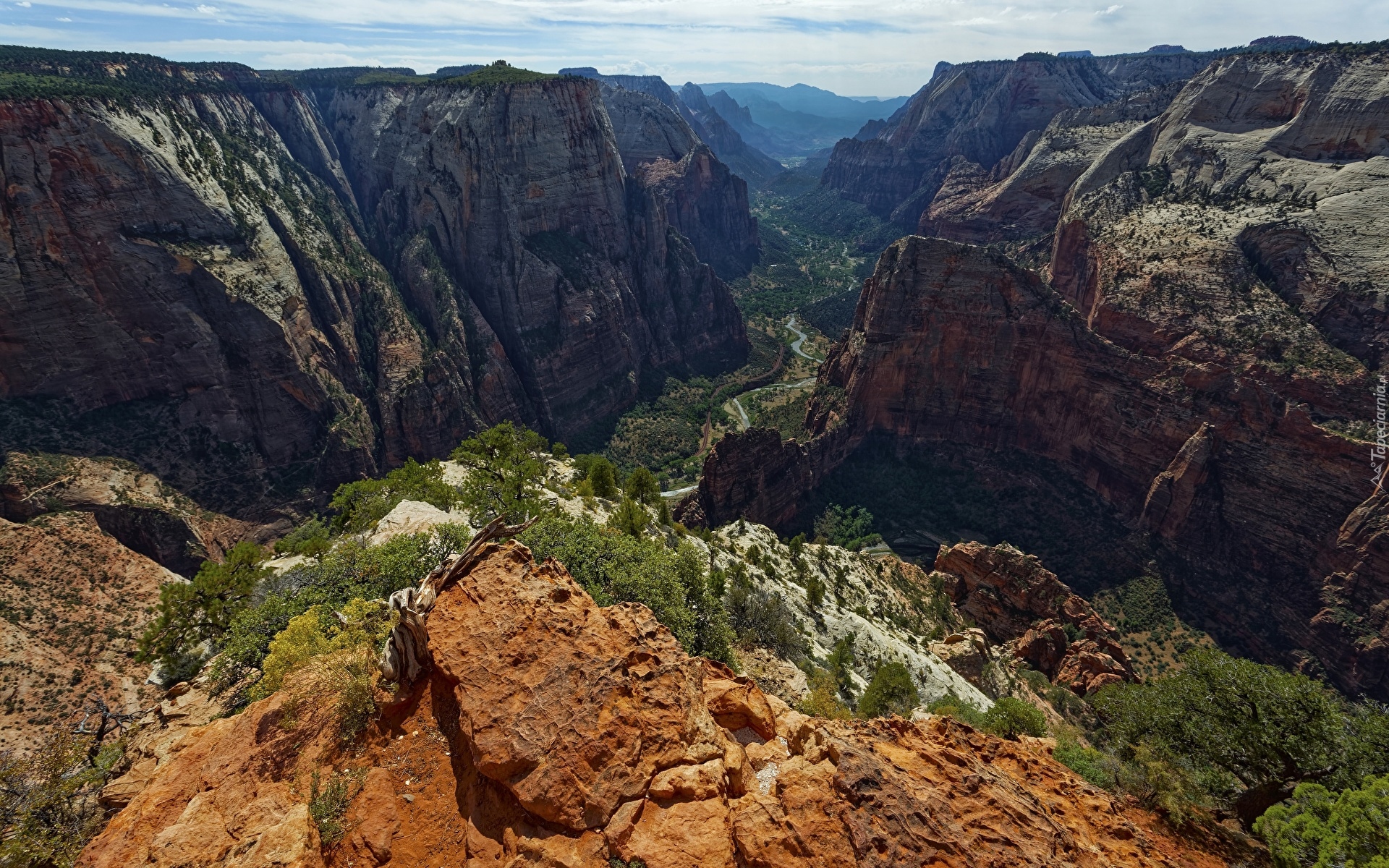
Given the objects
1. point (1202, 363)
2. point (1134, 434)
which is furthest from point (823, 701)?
point (1202, 363)

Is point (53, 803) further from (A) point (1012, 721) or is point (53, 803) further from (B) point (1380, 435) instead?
(B) point (1380, 435)

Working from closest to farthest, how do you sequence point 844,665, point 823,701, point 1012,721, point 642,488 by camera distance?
1. point 823,701
2. point 1012,721
3. point 844,665
4. point 642,488

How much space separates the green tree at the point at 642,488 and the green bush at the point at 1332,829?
46.2 m

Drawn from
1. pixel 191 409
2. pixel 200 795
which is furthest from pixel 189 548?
pixel 200 795

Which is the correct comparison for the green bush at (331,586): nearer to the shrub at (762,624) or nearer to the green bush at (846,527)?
the shrub at (762,624)

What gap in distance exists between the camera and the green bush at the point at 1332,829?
55.1 feet

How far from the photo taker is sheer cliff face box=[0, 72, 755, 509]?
222ft

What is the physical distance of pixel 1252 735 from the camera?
A: 2327 centimetres

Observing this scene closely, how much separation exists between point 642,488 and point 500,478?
15.1 m

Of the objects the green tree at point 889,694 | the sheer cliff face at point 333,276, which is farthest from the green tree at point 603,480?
the sheer cliff face at point 333,276

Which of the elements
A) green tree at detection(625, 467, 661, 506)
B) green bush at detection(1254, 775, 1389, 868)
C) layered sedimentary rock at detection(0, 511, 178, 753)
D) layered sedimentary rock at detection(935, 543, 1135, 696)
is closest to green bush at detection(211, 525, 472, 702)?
layered sedimentary rock at detection(0, 511, 178, 753)

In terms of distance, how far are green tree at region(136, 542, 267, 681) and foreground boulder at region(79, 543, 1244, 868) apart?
1820 cm

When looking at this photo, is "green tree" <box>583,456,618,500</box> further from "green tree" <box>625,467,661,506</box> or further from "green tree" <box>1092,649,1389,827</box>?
"green tree" <box>1092,649,1389,827</box>

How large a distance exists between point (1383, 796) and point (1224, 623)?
59.8 metres
